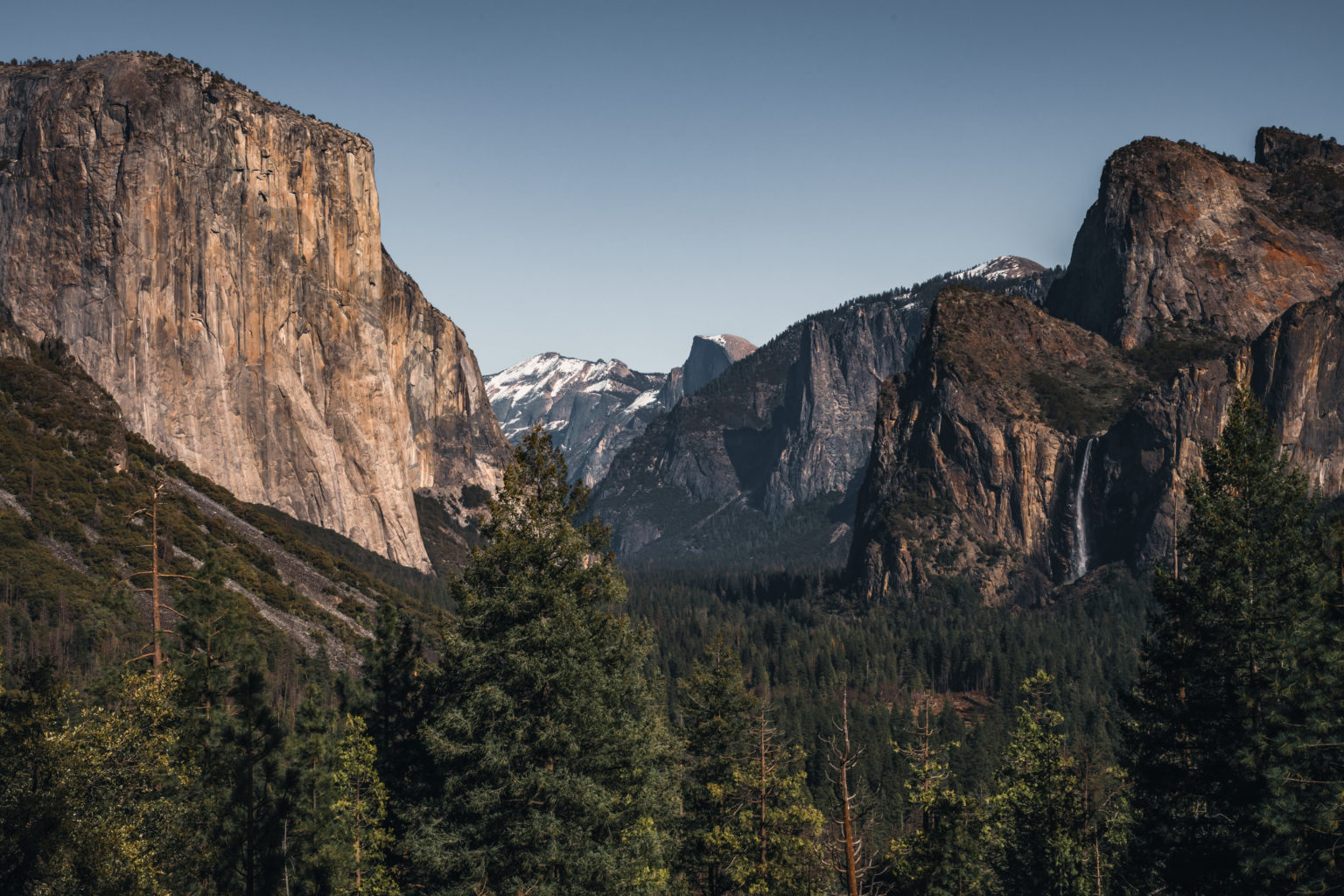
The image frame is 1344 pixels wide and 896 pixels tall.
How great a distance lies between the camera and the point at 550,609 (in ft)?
93.9

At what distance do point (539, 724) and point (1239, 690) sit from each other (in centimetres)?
1829

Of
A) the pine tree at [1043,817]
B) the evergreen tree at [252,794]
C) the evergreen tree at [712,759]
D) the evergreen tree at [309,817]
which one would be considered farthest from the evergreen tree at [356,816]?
the pine tree at [1043,817]

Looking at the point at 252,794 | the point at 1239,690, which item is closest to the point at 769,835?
the point at 1239,690

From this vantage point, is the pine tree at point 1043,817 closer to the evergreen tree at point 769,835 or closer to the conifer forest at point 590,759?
the conifer forest at point 590,759

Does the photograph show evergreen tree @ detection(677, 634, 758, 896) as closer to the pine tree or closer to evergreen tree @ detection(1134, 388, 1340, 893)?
the pine tree

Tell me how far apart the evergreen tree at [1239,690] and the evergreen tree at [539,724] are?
581 inches

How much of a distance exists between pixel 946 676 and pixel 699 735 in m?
138

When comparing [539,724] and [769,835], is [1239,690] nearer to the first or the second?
[769,835]

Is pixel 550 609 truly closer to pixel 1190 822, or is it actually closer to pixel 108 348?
pixel 1190 822

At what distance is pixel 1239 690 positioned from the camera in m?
29.0

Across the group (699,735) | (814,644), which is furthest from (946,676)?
(699,735)

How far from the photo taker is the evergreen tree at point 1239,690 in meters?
27.6

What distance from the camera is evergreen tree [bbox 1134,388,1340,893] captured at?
2759 cm

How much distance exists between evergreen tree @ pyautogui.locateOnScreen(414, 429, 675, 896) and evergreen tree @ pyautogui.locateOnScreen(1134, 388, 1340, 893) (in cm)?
1475
